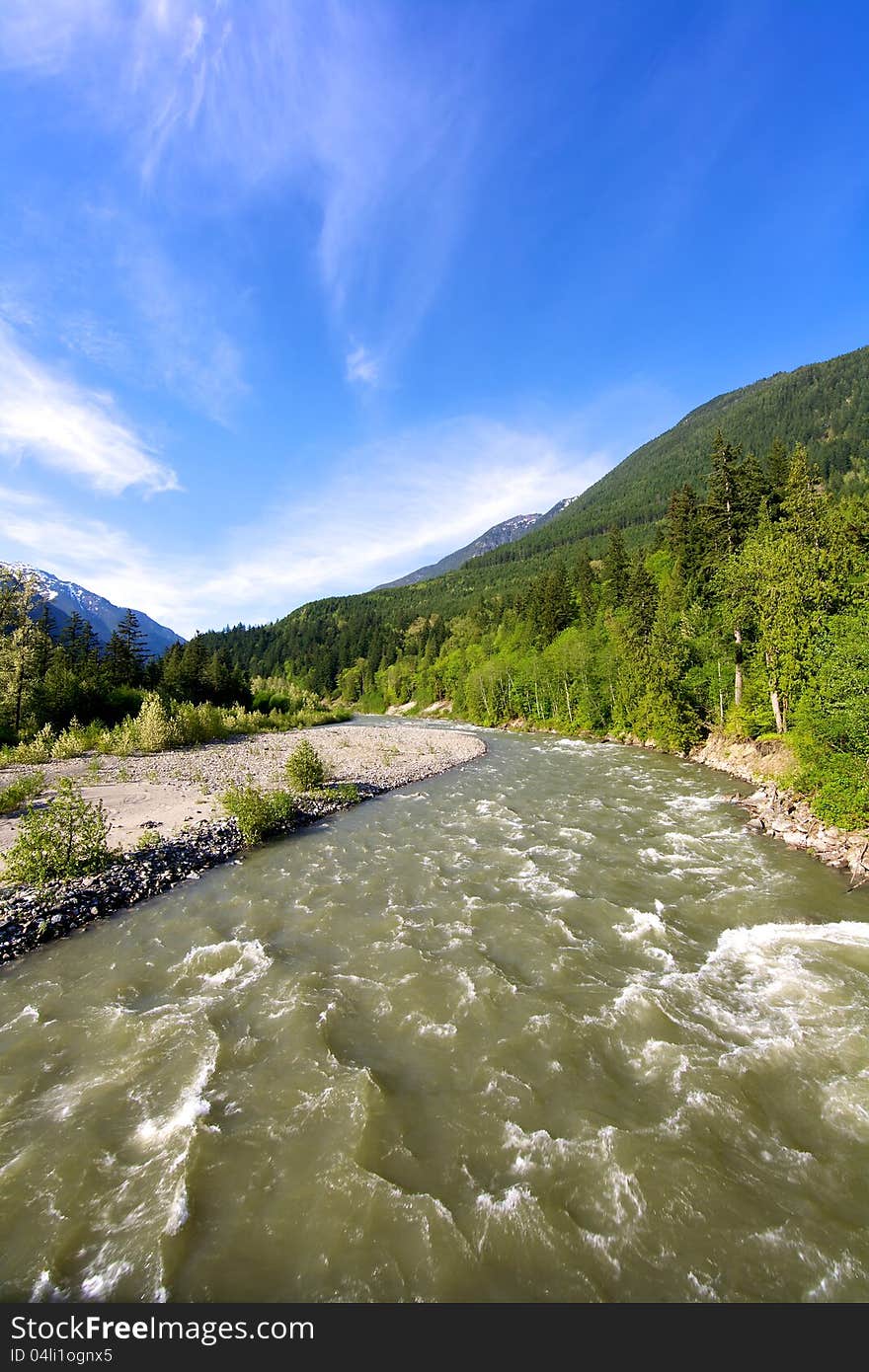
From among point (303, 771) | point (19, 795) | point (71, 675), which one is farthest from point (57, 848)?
point (71, 675)

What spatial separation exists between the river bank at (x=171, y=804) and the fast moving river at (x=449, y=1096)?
5.05 feet

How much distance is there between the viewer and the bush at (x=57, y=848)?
1412 cm

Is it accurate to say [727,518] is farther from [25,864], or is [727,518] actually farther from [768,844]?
[25,864]

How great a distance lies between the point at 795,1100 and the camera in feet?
23.7

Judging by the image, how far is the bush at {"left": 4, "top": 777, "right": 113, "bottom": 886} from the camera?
1412cm

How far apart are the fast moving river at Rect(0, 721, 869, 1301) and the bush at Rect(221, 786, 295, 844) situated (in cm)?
453

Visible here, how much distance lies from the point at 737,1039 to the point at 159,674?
3159 inches

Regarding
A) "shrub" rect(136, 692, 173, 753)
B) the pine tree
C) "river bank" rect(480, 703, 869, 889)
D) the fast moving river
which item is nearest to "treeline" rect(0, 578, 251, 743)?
"shrub" rect(136, 692, 173, 753)

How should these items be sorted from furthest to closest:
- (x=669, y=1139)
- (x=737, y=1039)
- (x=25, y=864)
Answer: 1. (x=25, y=864)
2. (x=737, y=1039)
3. (x=669, y=1139)

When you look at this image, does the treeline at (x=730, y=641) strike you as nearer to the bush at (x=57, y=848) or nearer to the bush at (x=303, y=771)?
the bush at (x=303, y=771)

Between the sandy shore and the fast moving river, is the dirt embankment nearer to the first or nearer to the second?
the fast moving river

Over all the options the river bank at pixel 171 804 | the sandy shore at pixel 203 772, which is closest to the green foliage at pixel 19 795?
the river bank at pixel 171 804

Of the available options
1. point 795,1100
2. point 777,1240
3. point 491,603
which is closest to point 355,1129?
point 777,1240

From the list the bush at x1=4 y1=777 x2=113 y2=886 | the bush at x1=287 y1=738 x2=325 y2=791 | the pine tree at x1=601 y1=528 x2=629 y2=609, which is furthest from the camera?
the pine tree at x1=601 y1=528 x2=629 y2=609
